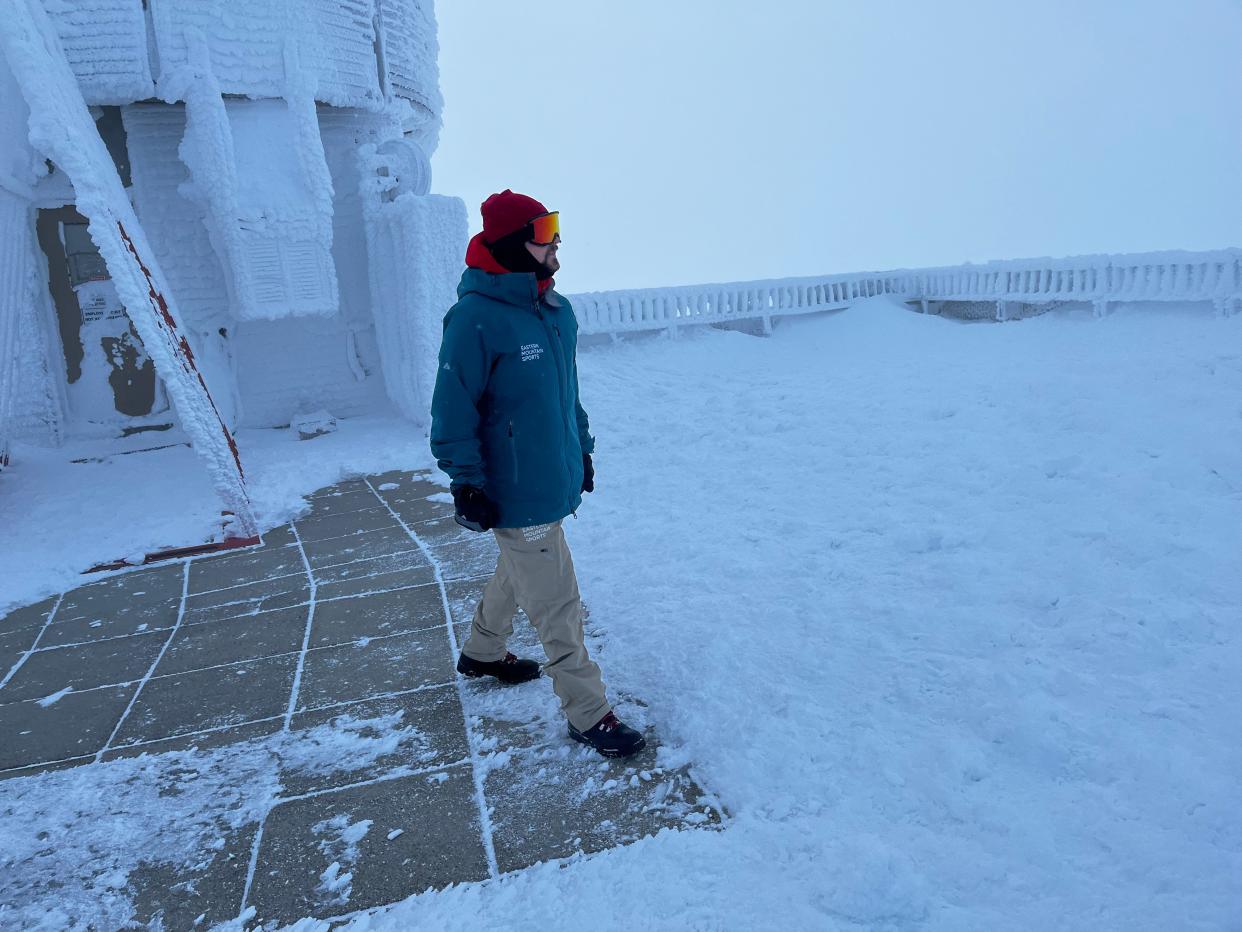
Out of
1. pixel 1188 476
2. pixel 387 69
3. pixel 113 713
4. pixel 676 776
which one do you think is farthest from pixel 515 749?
pixel 387 69

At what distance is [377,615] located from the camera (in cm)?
427

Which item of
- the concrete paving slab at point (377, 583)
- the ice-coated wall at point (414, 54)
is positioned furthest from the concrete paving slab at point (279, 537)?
the ice-coated wall at point (414, 54)

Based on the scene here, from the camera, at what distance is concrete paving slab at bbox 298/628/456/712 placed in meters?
3.45

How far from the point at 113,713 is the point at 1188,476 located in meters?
5.73

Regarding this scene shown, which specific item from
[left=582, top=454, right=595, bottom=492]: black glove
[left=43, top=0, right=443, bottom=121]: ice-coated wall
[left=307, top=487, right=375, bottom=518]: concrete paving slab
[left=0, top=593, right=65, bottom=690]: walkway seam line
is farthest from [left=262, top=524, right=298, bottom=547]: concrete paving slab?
[left=43, top=0, right=443, bottom=121]: ice-coated wall

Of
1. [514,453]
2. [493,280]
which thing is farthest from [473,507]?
[493,280]

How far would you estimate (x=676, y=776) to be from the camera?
8.80 feet

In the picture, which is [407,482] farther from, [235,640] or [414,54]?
[414,54]

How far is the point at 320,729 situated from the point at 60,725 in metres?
1.17

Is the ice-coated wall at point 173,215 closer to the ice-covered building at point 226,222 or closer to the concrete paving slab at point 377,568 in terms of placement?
the ice-covered building at point 226,222

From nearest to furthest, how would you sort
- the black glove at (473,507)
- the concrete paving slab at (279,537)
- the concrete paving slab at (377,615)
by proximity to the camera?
the black glove at (473,507)
the concrete paving slab at (377,615)
the concrete paving slab at (279,537)

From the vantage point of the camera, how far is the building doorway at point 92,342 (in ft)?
27.0

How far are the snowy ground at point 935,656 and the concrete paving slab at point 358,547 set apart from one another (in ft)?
3.87

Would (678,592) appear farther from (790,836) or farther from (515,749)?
(790,836)
